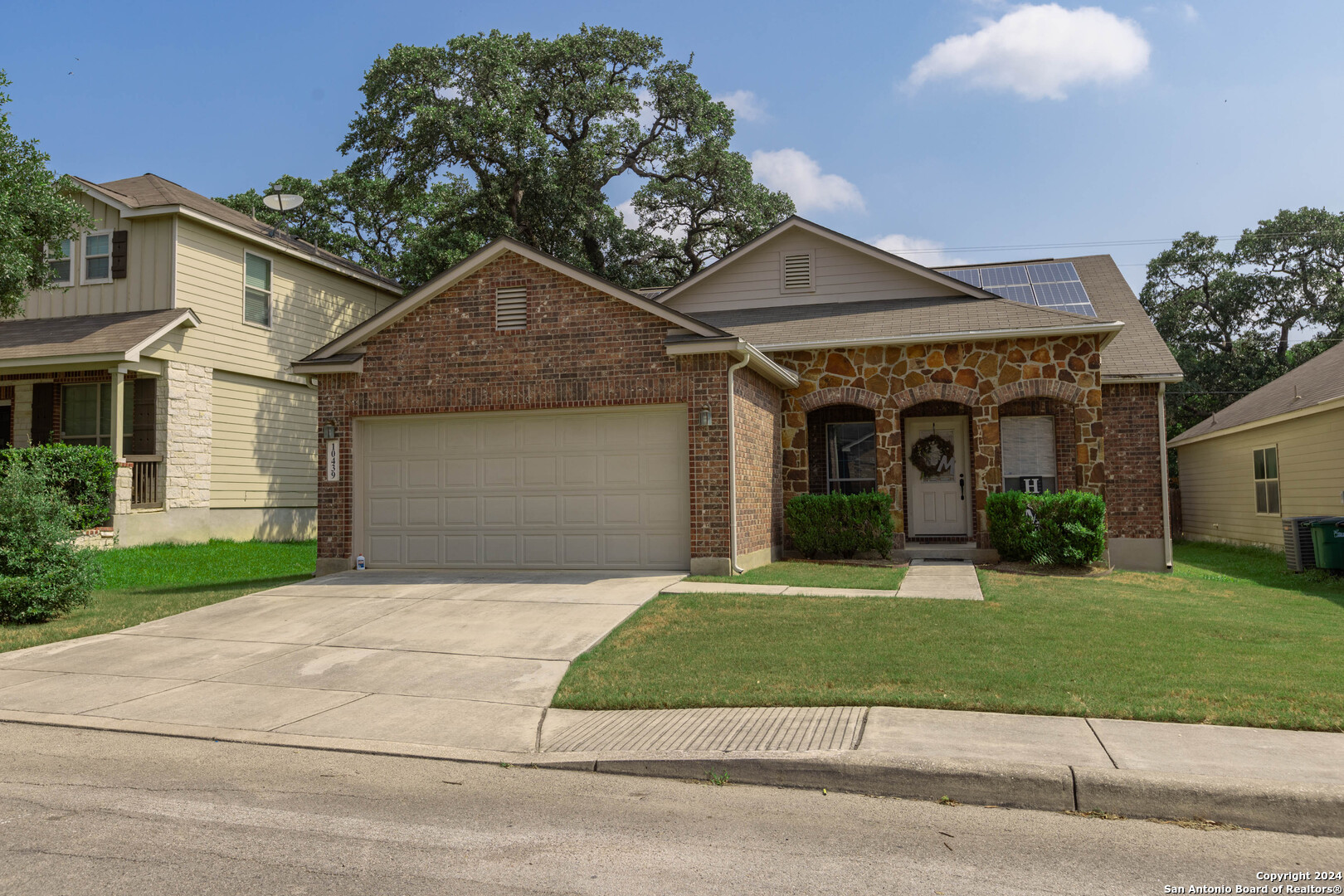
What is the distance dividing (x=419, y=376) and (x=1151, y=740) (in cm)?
1068

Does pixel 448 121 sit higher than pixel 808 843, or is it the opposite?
pixel 448 121

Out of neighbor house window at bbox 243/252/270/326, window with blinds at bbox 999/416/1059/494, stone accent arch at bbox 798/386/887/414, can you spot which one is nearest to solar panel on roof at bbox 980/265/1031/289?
window with blinds at bbox 999/416/1059/494

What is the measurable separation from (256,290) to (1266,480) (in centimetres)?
2267

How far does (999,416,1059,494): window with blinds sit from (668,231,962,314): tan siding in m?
3.25

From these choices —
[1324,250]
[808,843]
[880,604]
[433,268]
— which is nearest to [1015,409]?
[880,604]

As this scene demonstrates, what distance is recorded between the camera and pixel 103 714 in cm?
709

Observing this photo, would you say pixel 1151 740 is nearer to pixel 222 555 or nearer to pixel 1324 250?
pixel 222 555

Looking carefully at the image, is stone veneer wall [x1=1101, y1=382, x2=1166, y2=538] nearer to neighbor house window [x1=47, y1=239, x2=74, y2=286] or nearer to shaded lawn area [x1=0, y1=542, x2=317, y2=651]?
shaded lawn area [x1=0, y1=542, x2=317, y2=651]

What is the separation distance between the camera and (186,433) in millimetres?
19047

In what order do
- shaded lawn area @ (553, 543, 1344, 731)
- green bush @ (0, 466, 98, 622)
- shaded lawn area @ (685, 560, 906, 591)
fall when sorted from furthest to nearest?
shaded lawn area @ (685, 560, 906, 591) < green bush @ (0, 466, 98, 622) < shaded lawn area @ (553, 543, 1344, 731)

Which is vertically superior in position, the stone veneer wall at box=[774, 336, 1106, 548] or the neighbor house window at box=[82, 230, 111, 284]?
the neighbor house window at box=[82, 230, 111, 284]

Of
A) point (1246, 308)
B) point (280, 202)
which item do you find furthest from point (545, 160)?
point (1246, 308)

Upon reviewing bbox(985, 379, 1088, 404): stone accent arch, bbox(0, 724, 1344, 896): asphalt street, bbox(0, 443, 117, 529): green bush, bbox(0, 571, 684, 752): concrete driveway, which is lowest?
bbox(0, 724, 1344, 896): asphalt street

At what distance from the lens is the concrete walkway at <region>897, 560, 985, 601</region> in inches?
428
